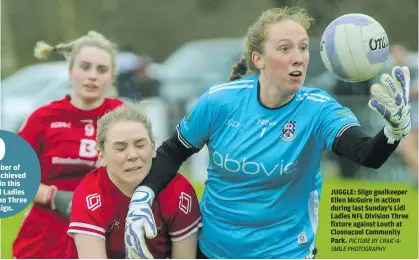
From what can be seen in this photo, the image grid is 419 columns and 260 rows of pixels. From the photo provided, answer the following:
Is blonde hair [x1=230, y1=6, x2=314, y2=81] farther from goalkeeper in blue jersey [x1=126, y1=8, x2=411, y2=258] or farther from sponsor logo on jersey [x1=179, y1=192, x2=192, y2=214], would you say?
sponsor logo on jersey [x1=179, y1=192, x2=192, y2=214]

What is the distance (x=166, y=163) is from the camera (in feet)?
13.9

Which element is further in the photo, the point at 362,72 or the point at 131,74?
the point at 131,74

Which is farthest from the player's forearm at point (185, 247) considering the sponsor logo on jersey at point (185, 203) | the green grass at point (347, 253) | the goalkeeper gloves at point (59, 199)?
the green grass at point (347, 253)

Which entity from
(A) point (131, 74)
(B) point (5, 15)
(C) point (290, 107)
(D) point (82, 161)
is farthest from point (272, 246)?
(B) point (5, 15)

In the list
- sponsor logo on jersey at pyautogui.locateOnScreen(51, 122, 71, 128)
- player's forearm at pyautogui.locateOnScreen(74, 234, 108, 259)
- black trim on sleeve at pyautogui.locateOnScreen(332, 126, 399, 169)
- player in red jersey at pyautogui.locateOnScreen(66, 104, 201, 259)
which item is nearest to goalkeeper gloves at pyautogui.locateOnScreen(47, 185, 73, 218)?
sponsor logo on jersey at pyautogui.locateOnScreen(51, 122, 71, 128)

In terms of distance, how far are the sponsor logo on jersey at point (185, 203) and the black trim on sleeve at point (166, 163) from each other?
→ 10cm

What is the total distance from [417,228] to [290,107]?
4139mm

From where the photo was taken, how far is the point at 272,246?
13.4 feet

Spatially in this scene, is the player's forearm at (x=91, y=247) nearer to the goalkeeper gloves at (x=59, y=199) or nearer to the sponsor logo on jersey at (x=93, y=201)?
the sponsor logo on jersey at (x=93, y=201)

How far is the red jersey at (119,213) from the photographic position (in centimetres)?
416

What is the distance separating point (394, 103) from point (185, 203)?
1167 mm

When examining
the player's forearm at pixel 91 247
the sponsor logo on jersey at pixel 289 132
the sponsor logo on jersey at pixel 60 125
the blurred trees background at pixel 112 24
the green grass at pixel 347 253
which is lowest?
the player's forearm at pixel 91 247

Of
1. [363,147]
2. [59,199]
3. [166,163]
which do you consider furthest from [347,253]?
[363,147]

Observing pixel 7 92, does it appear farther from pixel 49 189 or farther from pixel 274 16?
pixel 274 16
